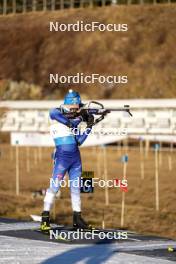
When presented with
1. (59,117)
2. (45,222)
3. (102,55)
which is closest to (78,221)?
(45,222)

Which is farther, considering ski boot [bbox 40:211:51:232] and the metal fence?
the metal fence

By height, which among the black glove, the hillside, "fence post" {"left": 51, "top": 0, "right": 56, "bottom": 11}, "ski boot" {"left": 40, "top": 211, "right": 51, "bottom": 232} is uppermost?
"fence post" {"left": 51, "top": 0, "right": 56, "bottom": 11}

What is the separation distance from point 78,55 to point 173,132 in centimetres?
3313

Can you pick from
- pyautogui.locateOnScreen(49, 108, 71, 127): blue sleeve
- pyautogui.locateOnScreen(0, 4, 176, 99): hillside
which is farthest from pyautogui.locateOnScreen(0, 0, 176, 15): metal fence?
pyautogui.locateOnScreen(49, 108, 71, 127): blue sleeve

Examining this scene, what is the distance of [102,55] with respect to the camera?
82.5 metres

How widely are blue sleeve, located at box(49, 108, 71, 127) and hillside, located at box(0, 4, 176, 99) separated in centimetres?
5401

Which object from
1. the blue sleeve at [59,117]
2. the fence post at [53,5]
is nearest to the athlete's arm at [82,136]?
the blue sleeve at [59,117]

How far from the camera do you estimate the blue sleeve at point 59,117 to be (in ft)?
58.2

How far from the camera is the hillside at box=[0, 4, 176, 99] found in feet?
249

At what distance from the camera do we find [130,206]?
104ft

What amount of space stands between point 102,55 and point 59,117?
6491 centimetres

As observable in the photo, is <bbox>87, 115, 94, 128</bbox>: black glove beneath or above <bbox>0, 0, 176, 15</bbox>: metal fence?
beneath

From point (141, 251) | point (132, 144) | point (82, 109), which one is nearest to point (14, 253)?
point (141, 251)

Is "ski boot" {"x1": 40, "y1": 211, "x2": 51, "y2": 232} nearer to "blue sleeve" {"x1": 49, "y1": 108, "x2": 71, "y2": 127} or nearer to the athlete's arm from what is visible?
the athlete's arm
